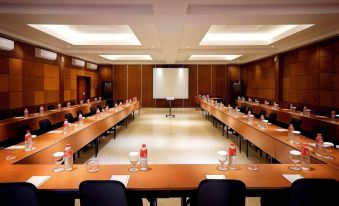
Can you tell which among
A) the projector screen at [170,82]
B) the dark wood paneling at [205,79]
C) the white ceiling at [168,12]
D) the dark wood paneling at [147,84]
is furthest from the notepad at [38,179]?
the dark wood paneling at [205,79]

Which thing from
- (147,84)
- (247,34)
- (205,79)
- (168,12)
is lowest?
(147,84)

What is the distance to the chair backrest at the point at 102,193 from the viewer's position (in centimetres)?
185

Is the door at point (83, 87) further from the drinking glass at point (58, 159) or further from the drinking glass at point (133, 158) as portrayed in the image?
the drinking glass at point (133, 158)

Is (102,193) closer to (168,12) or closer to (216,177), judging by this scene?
Answer: (216,177)

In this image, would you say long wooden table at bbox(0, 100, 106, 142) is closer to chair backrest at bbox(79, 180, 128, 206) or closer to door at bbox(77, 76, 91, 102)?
chair backrest at bbox(79, 180, 128, 206)

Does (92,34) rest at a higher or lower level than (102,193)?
higher

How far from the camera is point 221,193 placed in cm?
189

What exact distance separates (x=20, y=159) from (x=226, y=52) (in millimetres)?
8204

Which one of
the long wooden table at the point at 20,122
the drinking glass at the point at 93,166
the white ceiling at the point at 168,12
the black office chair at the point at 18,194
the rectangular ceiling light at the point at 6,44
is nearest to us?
the black office chair at the point at 18,194

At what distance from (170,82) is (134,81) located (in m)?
2.26

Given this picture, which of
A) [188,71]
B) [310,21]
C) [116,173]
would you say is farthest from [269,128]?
[188,71]

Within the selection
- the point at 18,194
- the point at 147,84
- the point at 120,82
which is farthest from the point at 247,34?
the point at 120,82

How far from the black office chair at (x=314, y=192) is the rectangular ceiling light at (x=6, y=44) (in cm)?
719

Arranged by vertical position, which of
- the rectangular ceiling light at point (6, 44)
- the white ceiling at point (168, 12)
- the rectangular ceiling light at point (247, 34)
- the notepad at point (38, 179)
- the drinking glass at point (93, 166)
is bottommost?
the notepad at point (38, 179)
